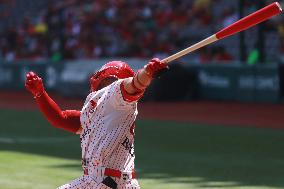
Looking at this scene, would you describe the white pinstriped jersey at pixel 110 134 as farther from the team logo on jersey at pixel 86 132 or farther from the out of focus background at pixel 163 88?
the out of focus background at pixel 163 88

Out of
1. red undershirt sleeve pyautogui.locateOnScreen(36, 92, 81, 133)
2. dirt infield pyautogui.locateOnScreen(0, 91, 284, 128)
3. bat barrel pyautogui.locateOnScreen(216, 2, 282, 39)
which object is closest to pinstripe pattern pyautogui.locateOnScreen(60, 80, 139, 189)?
red undershirt sleeve pyautogui.locateOnScreen(36, 92, 81, 133)

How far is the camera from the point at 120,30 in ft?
81.7

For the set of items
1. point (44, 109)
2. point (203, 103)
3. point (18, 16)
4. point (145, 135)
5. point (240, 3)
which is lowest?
point (44, 109)

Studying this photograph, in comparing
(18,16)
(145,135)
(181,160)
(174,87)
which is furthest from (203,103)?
(18,16)

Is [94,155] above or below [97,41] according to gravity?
below

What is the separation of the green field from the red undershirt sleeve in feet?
9.29

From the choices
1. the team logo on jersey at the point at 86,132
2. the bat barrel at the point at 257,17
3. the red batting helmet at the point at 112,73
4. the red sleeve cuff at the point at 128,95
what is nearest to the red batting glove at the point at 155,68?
the red sleeve cuff at the point at 128,95

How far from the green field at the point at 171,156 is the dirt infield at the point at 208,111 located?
3.56ft

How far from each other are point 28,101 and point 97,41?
4351 millimetres

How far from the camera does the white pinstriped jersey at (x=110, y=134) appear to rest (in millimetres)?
4664

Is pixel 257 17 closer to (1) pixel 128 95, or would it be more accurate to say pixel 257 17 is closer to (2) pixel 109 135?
(1) pixel 128 95

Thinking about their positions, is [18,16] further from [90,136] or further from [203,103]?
[90,136]

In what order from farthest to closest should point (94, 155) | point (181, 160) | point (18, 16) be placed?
point (18, 16), point (181, 160), point (94, 155)

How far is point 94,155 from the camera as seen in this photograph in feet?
15.4
